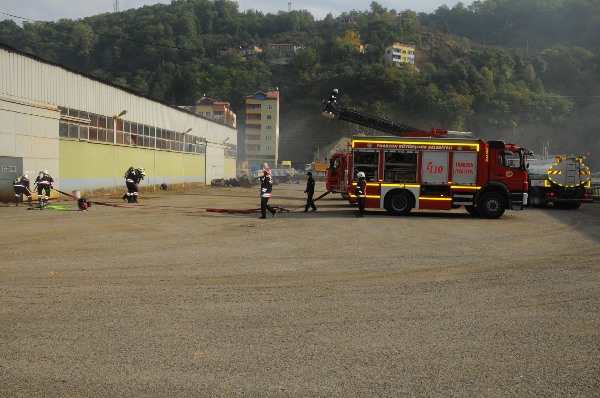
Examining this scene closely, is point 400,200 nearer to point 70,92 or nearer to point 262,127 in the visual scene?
point 70,92

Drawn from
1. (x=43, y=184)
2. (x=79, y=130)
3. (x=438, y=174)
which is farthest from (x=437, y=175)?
(x=79, y=130)

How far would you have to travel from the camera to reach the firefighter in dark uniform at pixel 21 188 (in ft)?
68.7

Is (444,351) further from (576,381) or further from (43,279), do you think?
(43,279)

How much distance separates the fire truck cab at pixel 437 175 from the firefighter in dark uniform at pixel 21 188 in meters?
12.3

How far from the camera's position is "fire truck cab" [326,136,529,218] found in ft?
66.8

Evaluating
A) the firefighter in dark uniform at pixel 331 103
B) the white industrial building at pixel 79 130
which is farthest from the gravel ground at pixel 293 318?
the firefighter in dark uniform at pixel 331 103

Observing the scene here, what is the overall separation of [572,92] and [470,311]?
170497mm

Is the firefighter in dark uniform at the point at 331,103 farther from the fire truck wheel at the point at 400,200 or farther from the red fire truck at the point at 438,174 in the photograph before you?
the fire truck wheel at the point at 400,200

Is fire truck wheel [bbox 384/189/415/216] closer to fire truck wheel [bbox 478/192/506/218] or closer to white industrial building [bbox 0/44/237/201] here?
fire truck wheel [bbox 478/192/506/218]

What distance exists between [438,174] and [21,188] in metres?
15.8

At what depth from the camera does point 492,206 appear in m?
20.4

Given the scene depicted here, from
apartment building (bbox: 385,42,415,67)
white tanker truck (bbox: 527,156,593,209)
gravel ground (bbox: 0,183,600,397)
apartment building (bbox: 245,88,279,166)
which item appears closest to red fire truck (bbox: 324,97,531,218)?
gravel ground (bbox: 0,183,600,397)

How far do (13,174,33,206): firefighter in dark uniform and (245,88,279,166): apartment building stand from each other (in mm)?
98917

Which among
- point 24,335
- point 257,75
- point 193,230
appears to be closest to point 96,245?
point 193,230
